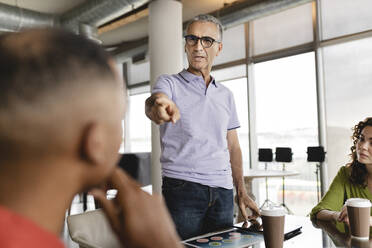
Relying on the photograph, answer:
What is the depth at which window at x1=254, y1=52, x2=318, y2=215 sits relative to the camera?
556 cm

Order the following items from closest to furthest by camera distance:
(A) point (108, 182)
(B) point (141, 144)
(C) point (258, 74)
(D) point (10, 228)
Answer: (D) point (10, 228), (A) point (108, 182), (C) point (258, 74), (B) point (141, 144)

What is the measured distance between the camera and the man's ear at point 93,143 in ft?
1.25

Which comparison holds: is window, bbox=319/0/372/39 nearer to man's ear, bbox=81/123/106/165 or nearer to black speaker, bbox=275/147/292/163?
black speaker, bbox=275/147/292/163

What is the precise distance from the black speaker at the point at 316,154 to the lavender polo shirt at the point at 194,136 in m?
3.78

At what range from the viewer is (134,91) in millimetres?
8562

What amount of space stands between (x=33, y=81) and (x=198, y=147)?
121 cm

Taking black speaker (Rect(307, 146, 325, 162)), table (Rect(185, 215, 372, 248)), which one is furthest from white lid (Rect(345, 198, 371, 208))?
black speaker (Rect(307, 146, 325, 162))

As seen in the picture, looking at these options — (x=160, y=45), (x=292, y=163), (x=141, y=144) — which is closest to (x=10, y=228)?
(x=160, y=45)

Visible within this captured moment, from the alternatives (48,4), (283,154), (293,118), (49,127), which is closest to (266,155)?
(283,154)

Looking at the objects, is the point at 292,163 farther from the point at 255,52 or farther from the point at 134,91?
the point at 134,91

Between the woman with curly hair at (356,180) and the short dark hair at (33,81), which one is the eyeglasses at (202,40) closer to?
the woman with curly hair at (356,180)

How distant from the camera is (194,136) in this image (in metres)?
1.55

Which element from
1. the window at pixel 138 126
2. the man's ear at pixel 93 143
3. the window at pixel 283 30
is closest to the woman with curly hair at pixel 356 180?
the man's ear at pixel 93 143

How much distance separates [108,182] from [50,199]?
0.13m
